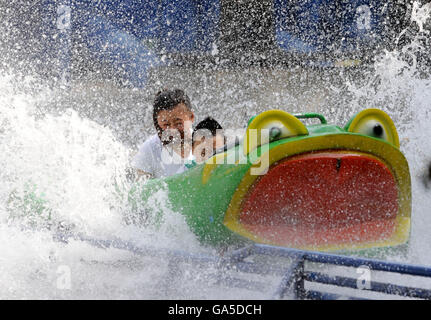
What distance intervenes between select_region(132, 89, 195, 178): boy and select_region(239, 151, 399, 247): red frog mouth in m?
0.86

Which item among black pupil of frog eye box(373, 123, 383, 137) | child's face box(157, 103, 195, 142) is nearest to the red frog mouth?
black pupil of frog eye box(373, 123, 383, 137)

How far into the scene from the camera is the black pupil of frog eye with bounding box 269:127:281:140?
180 centimetres

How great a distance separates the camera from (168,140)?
2621 millimetres

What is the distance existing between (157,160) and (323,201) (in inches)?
46.3

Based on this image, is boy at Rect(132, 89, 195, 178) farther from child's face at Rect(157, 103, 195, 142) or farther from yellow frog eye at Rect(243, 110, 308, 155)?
yellow frog eye at Rect(243, 110, 308, 155)

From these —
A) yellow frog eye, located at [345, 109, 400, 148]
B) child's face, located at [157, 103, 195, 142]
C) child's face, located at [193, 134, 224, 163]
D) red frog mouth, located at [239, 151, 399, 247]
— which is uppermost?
child's face, located at [157, 103, 195, 142]

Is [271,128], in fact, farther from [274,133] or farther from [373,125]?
[373,125]

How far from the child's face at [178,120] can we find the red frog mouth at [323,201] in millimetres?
893

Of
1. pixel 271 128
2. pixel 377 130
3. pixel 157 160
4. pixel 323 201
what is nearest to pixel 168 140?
pixel 157 160

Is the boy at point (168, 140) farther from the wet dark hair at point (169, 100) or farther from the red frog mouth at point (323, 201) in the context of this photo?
the red frog mouth at point (323, 201)

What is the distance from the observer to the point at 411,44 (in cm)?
670

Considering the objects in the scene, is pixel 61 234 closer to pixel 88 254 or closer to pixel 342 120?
pixel 88 254

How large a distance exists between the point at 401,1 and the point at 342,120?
205 cm
